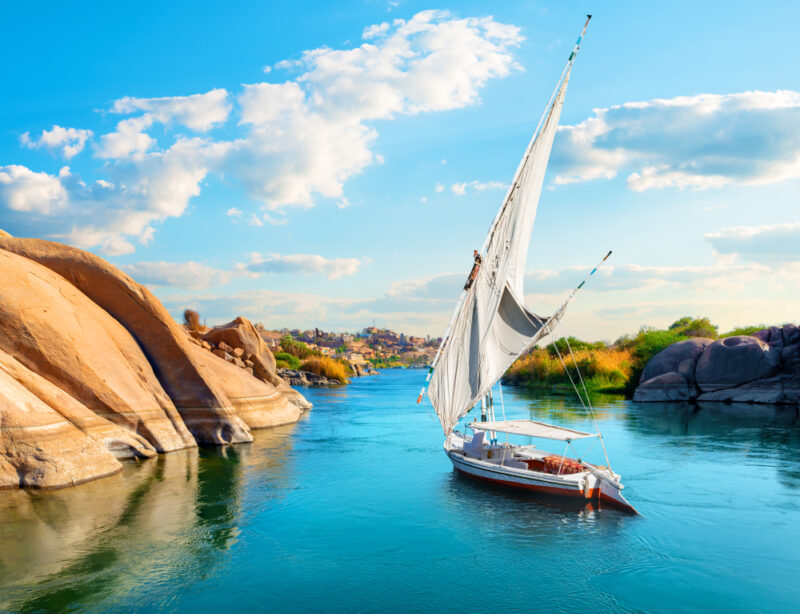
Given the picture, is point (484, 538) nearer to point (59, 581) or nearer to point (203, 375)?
point (59, 581)

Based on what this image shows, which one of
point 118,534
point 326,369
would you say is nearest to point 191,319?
point 326,369

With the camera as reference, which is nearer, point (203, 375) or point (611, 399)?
point (203, 375)

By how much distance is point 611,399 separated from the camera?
50.2m

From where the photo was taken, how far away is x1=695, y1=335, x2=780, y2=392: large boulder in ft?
140

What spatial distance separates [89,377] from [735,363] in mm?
44168

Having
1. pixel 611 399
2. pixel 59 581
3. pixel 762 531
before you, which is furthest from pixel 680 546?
pixel 611 399

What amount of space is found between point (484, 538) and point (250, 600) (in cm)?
583

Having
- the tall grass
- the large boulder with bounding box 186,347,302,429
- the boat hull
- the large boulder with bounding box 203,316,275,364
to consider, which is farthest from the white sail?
the tall grass

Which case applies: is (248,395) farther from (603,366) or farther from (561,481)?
(603,366)

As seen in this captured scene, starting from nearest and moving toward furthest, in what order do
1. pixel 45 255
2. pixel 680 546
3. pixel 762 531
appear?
pixel 680 546
pixel 762 531
pixel 45 255

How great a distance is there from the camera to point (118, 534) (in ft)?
43.7

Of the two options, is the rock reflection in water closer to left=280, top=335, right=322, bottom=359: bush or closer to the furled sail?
the furled sail

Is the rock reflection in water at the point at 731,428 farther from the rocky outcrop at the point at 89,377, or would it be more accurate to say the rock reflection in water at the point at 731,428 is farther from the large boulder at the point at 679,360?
the rocky outcrop at the point at 89,377

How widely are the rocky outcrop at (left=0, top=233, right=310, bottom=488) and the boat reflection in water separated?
3.54 feet
